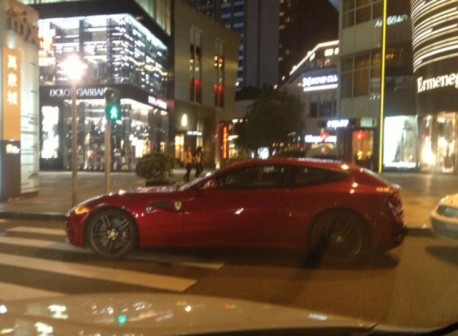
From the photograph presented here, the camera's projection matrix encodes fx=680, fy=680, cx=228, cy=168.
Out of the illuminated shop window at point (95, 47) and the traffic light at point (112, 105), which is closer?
the traffic light at point (112, 105)

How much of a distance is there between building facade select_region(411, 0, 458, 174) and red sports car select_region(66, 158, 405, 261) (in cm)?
2148

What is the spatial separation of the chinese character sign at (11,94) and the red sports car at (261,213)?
338 inches

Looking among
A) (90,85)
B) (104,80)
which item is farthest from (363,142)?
(90,85)

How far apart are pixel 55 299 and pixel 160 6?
4313cm

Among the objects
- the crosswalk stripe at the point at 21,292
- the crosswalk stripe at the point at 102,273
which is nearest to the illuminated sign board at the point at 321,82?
the crosswalk stripe at the point at 102,273

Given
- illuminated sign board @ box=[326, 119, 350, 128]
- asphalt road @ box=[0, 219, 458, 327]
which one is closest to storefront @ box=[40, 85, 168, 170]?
illuminated sign board @ box=[326, 119, 350, 128]

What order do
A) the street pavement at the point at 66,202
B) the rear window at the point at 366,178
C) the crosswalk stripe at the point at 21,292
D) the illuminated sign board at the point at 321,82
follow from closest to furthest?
the crosswalk stripe at the point at 21,292
the rear window at the point at 366,178
the street pavement at the point at 66,202
the illuminated sign board at the point at 321,82

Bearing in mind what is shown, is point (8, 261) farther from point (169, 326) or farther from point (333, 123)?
point (333, 123)

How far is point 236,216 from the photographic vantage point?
9195 millimetres

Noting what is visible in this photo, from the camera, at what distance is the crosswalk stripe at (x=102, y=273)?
792cm

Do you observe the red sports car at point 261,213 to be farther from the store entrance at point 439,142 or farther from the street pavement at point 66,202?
the store entrance at point 439,142

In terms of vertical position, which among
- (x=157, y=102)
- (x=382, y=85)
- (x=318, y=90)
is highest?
(x=318, y=90)

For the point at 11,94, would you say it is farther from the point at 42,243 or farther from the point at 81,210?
the point at 81,210

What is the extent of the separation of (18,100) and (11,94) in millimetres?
359
